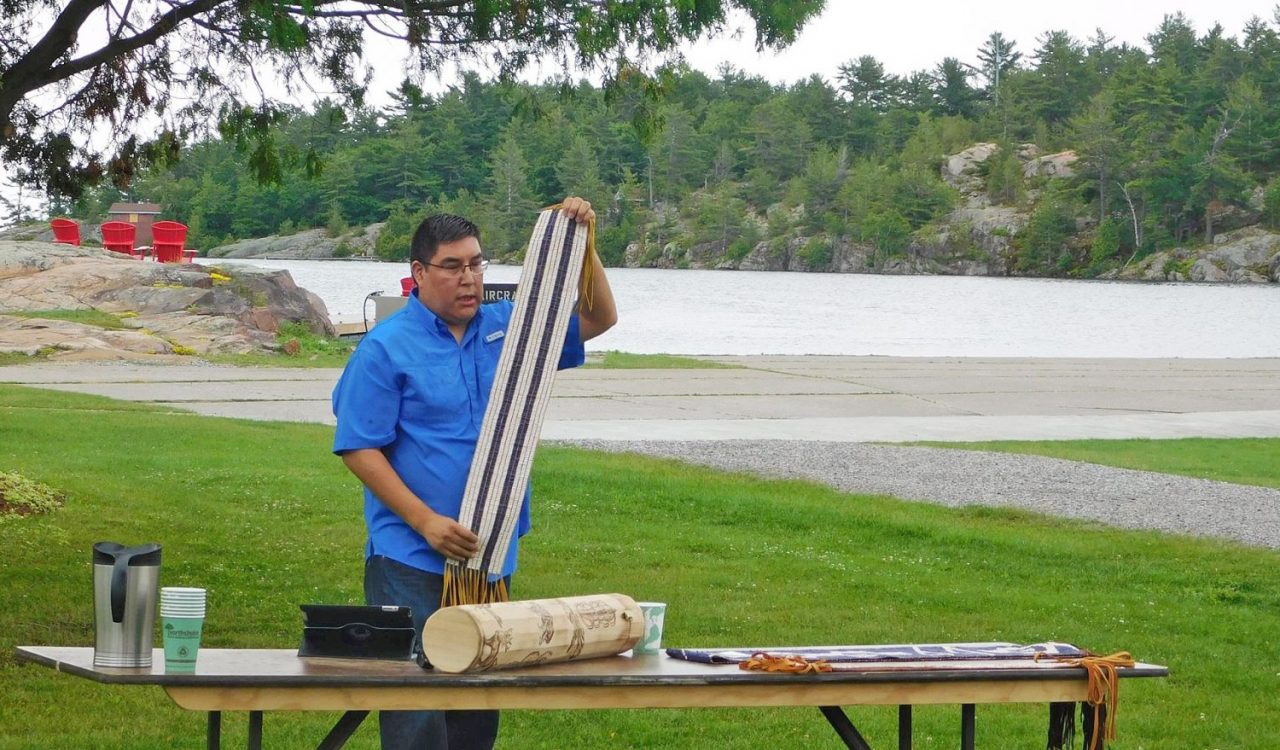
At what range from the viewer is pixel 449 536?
14.8 feet

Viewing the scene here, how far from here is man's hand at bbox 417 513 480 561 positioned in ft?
14.8

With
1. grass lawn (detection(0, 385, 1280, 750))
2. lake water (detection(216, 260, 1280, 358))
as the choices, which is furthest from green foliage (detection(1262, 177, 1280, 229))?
grass lawn (detection(0, 385, 1280, 750))

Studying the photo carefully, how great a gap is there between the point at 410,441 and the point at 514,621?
782 millimetres

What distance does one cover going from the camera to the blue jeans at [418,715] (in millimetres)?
4473

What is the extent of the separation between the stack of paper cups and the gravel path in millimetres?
10122

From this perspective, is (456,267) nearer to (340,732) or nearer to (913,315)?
(340,732)

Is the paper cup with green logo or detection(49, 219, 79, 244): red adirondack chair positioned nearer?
the paper cup with green logo

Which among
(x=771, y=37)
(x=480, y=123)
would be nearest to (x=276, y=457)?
(x=771, y=37)

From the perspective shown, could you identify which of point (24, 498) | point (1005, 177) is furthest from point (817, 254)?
point (24, 498)

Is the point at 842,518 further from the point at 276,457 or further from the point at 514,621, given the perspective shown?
the point at 514,621

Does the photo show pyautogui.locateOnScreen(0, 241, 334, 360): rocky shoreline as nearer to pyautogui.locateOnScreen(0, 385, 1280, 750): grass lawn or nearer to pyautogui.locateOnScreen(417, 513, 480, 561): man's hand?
pyautogui.locateOnScreen(0, 385, 1280, 750): grass lawn

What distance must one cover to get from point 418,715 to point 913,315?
2981 inches

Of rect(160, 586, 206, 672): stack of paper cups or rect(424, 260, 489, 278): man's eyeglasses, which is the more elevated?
rect(424, 260, 489, 278): man's eyeglasses

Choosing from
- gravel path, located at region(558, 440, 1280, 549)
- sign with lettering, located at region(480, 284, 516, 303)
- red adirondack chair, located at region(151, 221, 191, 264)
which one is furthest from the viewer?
red adirondack chair, located at region(151, 221, 191, 264)
